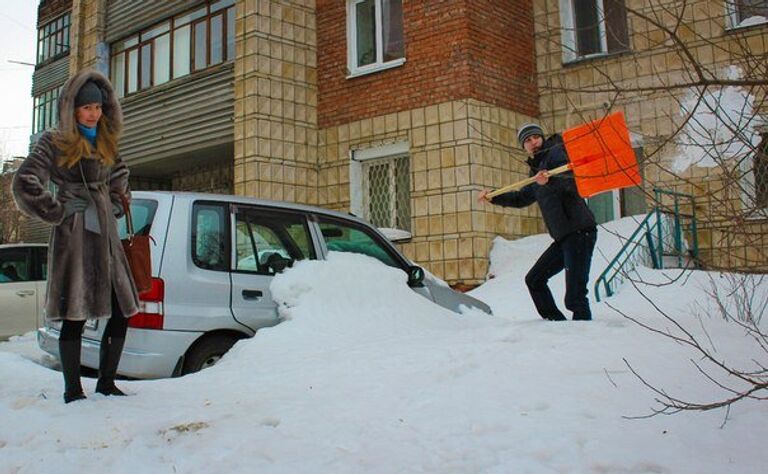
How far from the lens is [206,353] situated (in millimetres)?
4645

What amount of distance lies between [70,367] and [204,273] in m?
1.30

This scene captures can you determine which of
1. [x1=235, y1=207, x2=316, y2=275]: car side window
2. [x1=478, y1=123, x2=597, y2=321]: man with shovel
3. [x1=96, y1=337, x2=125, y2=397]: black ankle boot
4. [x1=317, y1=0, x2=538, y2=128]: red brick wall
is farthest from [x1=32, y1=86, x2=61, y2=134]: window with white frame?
[x1=96, y1=337, x2=125, y2=397]: black ankle boot

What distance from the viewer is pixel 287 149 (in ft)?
38.5

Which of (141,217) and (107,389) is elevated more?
(141,217)

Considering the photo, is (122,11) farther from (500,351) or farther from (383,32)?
(500,351)

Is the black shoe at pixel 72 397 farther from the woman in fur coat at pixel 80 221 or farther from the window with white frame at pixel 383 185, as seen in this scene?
the window with white frame at pixel 383 185

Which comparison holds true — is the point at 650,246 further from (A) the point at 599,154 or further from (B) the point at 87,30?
(B) the point at 87,30

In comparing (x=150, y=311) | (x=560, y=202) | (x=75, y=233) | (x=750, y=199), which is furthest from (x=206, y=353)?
(x=750, y=199)

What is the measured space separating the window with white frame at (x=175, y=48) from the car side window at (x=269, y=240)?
8262 millimetres

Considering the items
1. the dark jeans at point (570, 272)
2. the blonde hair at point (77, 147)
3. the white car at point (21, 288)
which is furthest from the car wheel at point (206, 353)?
the white car at point (21, 288)

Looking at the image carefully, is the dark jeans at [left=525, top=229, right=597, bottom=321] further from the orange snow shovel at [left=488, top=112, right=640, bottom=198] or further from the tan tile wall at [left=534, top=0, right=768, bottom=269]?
the tan tile wall at [left=534, top=0, right=768, bottom=269]

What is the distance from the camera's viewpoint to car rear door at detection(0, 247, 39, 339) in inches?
332

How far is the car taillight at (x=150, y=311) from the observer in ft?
14.3

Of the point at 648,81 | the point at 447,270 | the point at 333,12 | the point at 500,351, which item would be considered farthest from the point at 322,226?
the point at 333,12
